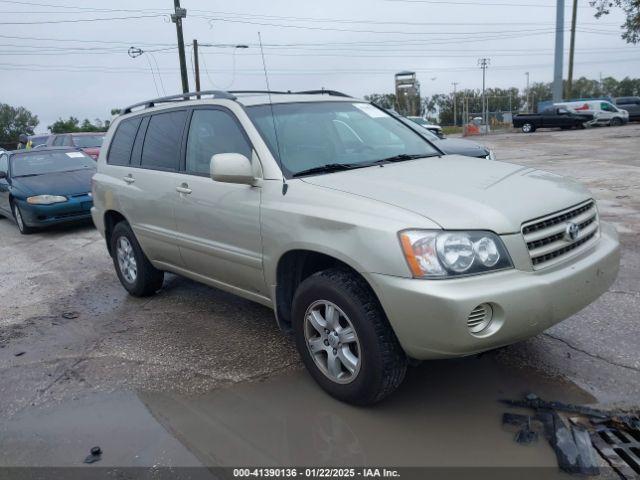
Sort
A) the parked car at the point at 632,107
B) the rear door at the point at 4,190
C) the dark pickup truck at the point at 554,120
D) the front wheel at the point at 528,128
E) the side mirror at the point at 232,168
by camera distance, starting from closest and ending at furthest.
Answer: the side mirror at the point at 232,168, the rear door at the point at 4,190, the dark pickup truck at the point at 554,120, the front wheel at the point at 528,128, the parked car at the point at 632,107

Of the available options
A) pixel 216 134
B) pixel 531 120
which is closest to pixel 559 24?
pixel 531 120

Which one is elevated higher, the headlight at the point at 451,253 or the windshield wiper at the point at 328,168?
the windshield wiper at the point at 328,168

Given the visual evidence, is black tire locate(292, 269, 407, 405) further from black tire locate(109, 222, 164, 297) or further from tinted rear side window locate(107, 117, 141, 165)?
tinted rear side window locate(107, 117, 141, 165)

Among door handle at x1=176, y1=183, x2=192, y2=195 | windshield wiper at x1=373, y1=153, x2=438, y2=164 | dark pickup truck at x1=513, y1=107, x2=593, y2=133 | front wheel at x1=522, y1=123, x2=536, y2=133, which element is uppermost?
windshield wiper at x1=373, y1=153, x2=438, y2=164

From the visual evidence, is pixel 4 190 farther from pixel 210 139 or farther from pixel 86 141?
pixel 210 139

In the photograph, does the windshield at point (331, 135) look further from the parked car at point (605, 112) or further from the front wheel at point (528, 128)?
the parked car at point (605, 112)

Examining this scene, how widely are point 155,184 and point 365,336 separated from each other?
2.53 meters

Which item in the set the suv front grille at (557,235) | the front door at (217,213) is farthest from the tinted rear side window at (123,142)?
the suv front grille at (557,235)

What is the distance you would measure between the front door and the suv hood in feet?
1.86

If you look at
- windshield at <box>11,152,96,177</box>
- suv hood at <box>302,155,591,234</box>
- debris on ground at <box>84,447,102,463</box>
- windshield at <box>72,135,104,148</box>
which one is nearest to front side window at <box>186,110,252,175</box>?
suv hood at <box>302,155,591,234</box>

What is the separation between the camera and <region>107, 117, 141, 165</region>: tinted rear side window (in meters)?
5.37

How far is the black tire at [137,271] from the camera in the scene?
17.5 ft

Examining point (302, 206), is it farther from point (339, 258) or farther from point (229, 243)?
point (229, 243)

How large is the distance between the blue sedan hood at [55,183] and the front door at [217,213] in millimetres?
6146
